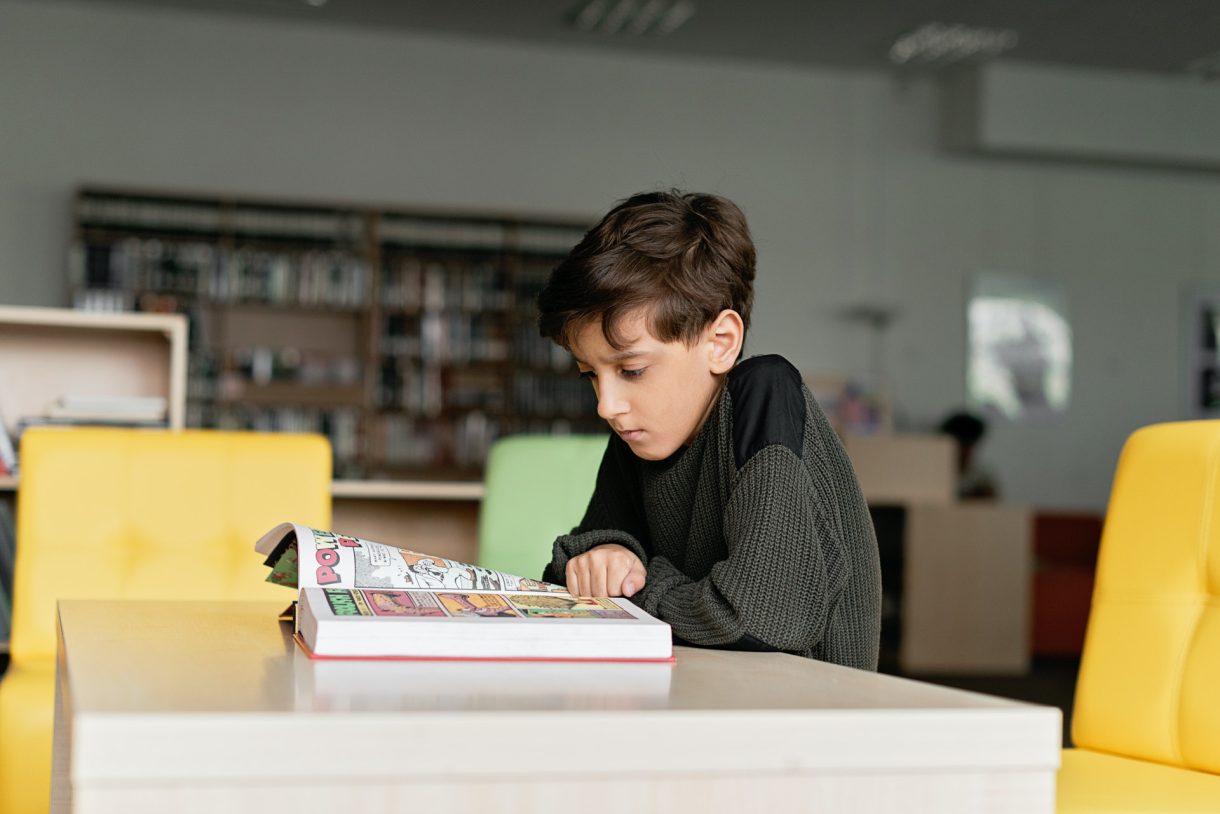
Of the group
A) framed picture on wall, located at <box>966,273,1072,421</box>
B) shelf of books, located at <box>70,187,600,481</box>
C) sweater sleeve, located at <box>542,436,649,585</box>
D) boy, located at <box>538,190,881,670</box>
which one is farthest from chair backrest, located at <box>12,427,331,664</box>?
framed picture on wall, located at <box>966,273,1072,421</box>

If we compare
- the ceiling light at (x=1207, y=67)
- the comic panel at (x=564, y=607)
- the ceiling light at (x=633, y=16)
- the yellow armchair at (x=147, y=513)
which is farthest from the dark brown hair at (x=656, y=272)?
the ceiling light at (x=1207, y=67)

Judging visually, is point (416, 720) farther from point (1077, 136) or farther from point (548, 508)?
point (1077, 136)

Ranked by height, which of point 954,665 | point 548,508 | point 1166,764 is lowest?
point 954,665

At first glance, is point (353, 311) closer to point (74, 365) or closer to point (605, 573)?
point (74, 365)

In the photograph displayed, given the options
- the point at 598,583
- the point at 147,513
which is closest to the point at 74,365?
the point at 147,513

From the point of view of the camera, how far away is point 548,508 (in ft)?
7.38

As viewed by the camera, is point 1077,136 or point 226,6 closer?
point 226,6

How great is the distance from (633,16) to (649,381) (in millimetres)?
5860

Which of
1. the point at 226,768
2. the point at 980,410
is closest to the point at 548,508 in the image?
the point at 226,768

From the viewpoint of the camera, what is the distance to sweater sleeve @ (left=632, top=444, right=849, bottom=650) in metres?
1.01

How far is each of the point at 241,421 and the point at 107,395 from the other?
3.58m

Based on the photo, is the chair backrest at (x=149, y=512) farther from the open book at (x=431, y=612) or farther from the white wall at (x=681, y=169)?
the white wall at (x=681, y=169)

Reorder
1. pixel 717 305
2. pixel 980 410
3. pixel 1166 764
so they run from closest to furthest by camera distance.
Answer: pixel 717 305 < pixel 1166 764 < pixel 980 410

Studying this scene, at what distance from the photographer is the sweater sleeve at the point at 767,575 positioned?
1.01 metres
